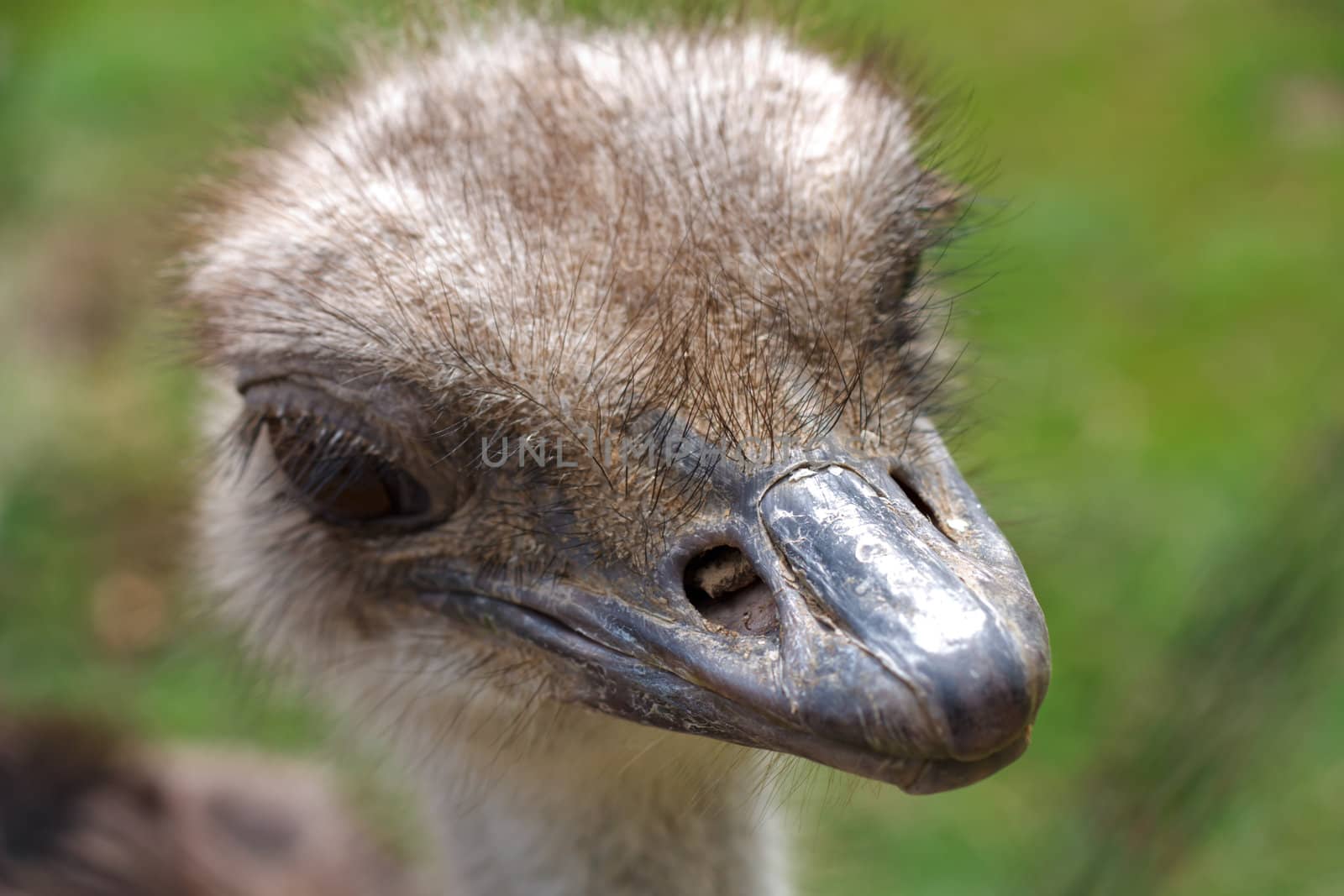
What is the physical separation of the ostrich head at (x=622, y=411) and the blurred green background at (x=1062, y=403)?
0.34 metres

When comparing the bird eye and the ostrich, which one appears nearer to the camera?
the ostrich

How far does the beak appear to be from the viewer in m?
1.30

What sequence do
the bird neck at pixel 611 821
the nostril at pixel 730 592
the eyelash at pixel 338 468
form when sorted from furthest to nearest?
the bird neck at pixel 611 821 < the eyelash at pixel 338 468 < the nostril at pixel 730 592

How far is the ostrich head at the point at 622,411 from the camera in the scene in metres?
1.36

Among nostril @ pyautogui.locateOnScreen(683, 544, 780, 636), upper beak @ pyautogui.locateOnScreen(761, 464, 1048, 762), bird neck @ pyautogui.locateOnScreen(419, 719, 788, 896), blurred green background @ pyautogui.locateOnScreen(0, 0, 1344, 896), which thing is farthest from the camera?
blurred green background @ pyautogui.locateOnScreen(0, 0, 1344, 896)

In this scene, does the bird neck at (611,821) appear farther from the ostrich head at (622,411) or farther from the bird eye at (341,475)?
the bird eye at (341,475)

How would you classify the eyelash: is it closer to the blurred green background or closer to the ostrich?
the ostrich

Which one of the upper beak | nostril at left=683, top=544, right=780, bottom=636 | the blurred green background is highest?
the upper beak

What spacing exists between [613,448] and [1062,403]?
3645 mm

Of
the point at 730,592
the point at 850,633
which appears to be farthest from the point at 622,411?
the point at 850,633

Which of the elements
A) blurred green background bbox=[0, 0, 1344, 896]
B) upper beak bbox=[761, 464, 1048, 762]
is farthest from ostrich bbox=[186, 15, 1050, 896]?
blurred green background bbox=[0, 0, 1344, 896]

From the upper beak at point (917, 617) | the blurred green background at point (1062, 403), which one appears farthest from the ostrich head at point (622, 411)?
the blurred green background at point (1062, 403)

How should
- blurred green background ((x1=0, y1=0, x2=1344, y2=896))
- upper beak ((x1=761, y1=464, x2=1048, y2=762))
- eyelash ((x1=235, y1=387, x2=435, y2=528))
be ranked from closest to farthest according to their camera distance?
upper beak ((x1=761, y1=464, x2=1048, y2=762)) < eyelash ((x1=235, y1=387, x2=435, y2=528)) < blurred green background ((x1=0, y1=0, x2=1344, y2=896))

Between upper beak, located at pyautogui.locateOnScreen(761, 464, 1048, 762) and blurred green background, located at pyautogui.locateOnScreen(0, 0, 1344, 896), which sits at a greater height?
upper beak, located at pyautogui.locateOnScreen(761, 464, 1048, 762)
